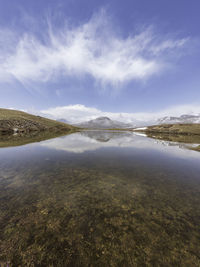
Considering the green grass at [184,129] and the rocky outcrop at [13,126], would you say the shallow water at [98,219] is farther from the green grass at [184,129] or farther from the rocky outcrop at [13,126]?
the green grass at [184,129]

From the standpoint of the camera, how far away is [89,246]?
4.00 m

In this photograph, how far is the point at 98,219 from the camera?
5.24 metres

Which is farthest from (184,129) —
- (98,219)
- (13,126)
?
(13,126)

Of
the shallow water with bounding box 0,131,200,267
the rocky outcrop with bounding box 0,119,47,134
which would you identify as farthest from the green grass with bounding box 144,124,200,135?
the rocky outcrop with bounding box 0,119,47,134

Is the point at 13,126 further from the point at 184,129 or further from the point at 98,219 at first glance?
the point at 184,129

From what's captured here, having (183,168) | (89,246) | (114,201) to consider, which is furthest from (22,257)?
(183,168)

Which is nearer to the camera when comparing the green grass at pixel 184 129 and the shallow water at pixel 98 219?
the shallow water at pixel 98 219

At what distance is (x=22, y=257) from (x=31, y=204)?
2.87 metres

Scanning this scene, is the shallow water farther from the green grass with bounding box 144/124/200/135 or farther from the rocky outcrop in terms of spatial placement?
the green grass with bounding box 144/124/200/135

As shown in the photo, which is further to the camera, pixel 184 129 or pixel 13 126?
pixel 184 129

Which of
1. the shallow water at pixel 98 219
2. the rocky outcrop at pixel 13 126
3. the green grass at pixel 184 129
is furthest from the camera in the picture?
the green grass at pixel 184 129

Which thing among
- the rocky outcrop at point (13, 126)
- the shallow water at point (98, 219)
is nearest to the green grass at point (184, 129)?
the shallow water at point (98, 219)

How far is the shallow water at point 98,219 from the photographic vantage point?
372cm

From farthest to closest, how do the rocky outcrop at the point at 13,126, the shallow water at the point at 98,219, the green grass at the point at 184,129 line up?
the green grass at the point at 184,129 → the rocky outcrop at the point at 13,126 → the shallow water at the point at 98,219
